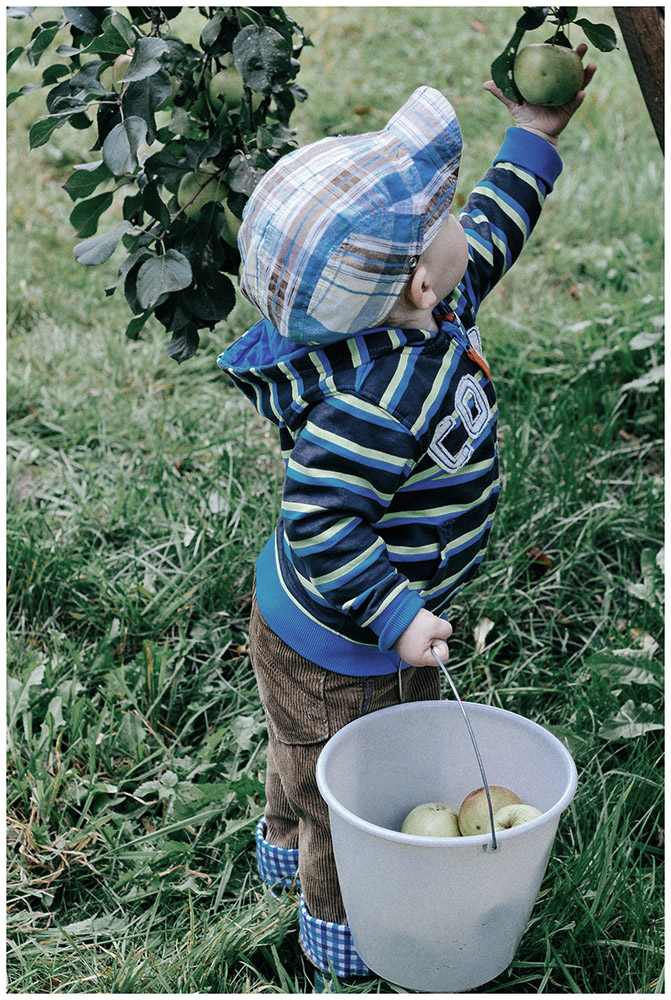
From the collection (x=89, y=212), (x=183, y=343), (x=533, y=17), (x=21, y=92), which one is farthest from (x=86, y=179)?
(x=533, y=17)

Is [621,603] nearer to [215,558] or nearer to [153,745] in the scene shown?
[215,558]

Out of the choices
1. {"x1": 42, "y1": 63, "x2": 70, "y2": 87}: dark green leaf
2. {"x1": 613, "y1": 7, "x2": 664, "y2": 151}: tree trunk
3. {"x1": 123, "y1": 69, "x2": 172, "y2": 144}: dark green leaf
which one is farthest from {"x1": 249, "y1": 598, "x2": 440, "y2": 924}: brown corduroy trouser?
{"x1": 613, "y1": 7, "x2": 664, "y2": 151}: tree trunk

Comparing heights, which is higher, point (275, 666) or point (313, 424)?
point (313, 424)

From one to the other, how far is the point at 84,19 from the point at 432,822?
4.46 feet

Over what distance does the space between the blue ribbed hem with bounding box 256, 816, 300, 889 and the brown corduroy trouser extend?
12 centimetres

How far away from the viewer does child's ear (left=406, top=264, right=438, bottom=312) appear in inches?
55.9

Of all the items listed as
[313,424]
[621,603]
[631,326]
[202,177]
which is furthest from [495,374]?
[313,424]

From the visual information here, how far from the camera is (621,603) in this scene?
8.02 feet

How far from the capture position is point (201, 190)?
1.70 meters

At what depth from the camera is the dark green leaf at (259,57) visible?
1588 mm

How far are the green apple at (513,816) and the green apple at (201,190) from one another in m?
1.04

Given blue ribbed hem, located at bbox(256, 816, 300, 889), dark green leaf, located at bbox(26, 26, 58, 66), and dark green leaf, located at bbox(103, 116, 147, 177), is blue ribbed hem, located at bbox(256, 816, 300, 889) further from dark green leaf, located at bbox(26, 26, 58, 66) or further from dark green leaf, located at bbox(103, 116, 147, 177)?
dark green leaf, located at bbox(26, 26, 58, 66)

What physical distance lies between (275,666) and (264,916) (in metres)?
0.47

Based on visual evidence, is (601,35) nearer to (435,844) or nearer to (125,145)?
(125,145)
